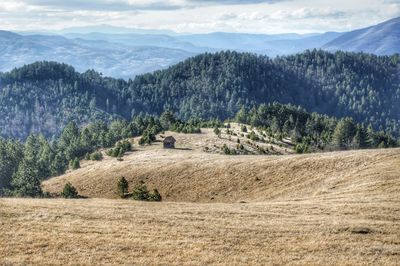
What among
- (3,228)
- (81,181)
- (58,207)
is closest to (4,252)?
(3,228)

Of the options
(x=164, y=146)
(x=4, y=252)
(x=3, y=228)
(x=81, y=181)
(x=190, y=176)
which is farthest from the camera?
(x=164, y=146)

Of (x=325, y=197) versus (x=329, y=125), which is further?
(x=329, y=125)

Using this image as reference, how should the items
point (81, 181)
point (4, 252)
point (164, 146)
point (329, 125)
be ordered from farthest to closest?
1. point (329, 125)
2. point (164, 146)
3. point (81, 181)
4. point (4, 252)

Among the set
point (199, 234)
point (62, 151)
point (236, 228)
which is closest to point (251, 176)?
point (236, 228)

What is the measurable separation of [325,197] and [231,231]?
19.6 metres

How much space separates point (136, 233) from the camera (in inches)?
1294

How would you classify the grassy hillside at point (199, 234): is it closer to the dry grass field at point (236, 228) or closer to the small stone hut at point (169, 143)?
the dry grass field at point (236, 228)

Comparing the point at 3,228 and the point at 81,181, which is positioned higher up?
the point at 3,228

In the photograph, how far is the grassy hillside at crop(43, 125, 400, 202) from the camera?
56062 mm

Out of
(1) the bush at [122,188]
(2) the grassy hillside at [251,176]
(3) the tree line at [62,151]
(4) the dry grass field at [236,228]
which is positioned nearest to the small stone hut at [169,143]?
(3) the tree line at [62,151]

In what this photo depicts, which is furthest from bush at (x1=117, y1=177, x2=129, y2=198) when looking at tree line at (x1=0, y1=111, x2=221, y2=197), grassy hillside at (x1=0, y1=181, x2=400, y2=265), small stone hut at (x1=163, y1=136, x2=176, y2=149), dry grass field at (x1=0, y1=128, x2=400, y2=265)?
small stone hut at (x1=163, y1=136, x2=176, y2=149)

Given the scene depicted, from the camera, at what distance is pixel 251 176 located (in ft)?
227

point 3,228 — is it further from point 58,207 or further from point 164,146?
point 164,146

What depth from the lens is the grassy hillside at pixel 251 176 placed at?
5606cm
